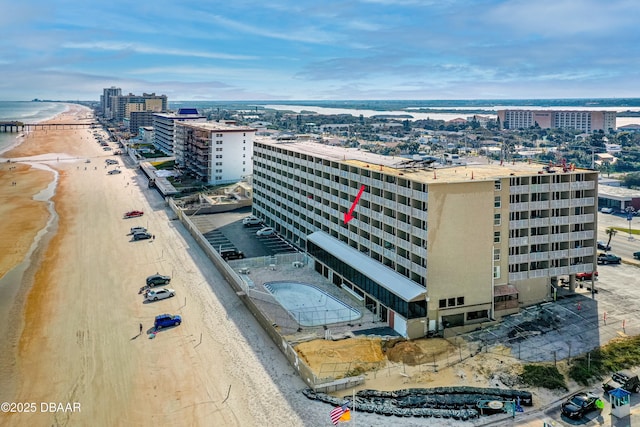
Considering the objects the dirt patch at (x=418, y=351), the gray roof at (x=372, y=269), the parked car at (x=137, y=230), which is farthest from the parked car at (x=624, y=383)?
the parked car at (x=137, y=230)

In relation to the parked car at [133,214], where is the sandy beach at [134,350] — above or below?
below

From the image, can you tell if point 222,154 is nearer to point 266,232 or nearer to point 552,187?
point 266,232

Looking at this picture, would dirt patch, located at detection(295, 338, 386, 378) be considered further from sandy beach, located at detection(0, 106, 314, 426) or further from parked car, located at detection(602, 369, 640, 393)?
parked car, located at detection(602, 369, 640, 393)

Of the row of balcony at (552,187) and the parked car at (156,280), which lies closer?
the row of balcony at (552,187)

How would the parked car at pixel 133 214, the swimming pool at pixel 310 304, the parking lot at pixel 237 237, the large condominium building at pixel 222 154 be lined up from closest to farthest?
the swimming pool at pixel 310 304 < the parking lot at pixel 237 237 < the parked car at pixel 133 214 < the large condominium building at pixel 222 154

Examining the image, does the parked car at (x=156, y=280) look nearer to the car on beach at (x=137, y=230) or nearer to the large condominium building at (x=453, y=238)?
the large condominium building at (x=453, y=238)

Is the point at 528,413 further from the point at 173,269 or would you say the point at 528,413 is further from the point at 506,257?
the point at 173,269

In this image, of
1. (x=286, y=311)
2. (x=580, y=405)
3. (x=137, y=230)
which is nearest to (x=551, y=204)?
(x=580, y=405)
